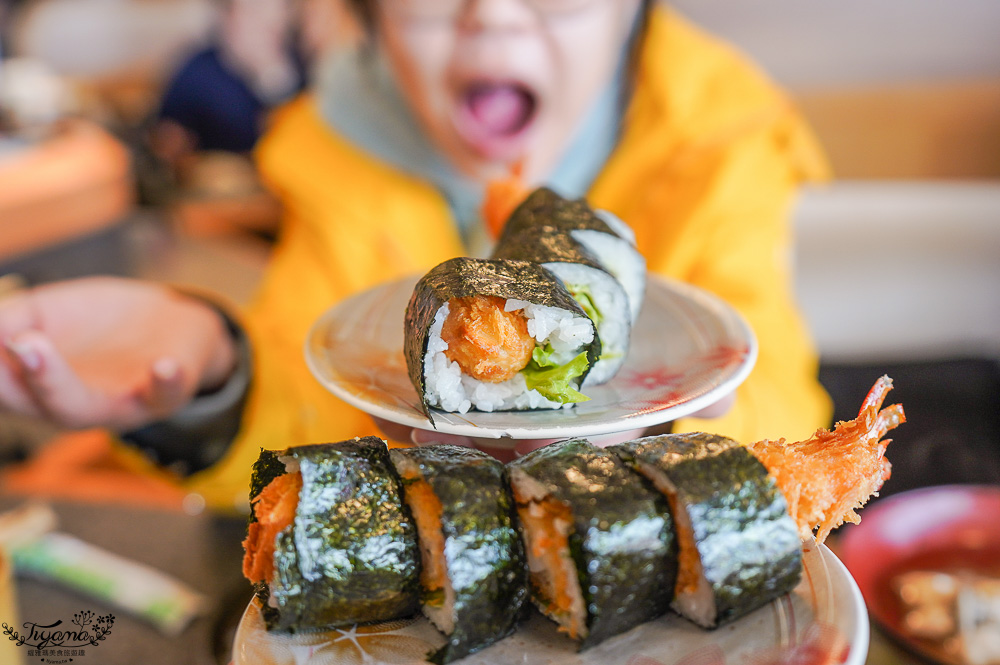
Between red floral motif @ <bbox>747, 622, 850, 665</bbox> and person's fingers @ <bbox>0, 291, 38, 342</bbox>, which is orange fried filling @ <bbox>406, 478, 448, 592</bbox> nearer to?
red floral motif @ <bbox>747, 622, 850, 665</bbox>

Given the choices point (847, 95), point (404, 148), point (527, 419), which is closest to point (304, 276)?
point (404, 148)

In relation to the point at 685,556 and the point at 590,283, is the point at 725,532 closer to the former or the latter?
the point at 685,556

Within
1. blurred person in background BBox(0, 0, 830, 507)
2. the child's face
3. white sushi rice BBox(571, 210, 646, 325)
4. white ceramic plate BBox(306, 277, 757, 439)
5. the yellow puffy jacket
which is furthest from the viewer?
the yellow puffy jacket

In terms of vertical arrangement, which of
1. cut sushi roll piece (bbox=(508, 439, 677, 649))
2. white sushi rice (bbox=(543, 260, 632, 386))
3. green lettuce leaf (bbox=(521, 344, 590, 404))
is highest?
white sushi rice (bbox=(543, 260, 632, 386))

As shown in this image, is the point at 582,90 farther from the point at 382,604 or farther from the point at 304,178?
the point at 382,604

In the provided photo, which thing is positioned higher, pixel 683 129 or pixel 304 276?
pixel 683 129

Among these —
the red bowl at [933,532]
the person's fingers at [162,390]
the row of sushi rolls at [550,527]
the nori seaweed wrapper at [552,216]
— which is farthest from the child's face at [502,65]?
the red bowl at [933,532]

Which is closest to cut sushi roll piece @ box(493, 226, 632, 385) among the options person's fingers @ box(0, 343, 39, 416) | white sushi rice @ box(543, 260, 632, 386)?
white sushi rice @ box(543, 260, 632, 386)
